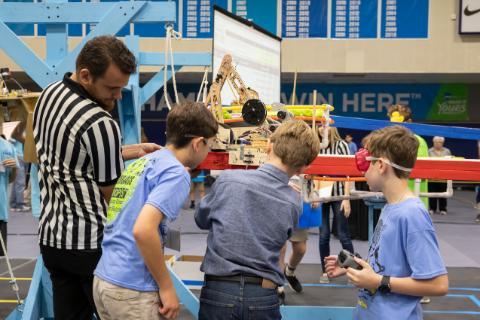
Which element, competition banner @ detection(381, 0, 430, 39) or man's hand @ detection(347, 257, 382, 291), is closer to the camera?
man's hand @ detection(347, 257, 382, 291)

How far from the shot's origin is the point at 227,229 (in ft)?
7.81

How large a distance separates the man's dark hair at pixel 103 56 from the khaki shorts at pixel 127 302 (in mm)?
828

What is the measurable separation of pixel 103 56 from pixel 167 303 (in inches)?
38.5

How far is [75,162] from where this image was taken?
253cm

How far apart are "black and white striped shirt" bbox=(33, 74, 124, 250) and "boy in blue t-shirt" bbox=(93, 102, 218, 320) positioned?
0.83ft

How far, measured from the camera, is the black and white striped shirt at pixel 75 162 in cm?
250

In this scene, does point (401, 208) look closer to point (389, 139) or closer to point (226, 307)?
point (389, 139)

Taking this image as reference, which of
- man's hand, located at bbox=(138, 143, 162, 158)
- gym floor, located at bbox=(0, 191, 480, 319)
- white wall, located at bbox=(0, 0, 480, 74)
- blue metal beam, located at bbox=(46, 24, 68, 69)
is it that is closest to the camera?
man's hand, located at bbox=(138, 143, 162, 158)

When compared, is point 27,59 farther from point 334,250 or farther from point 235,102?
point 334,250

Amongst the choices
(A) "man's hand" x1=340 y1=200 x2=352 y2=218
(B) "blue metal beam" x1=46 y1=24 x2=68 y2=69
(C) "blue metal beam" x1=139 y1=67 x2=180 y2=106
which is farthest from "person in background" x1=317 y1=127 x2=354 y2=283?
(B) "blue metal beam" x1=46 y1=24 x2=68 y2=69

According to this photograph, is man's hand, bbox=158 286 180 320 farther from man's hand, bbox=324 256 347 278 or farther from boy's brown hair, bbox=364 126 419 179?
boy's brown hair, bbox=364 126 419 179

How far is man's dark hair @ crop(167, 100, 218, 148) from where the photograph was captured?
228 cm

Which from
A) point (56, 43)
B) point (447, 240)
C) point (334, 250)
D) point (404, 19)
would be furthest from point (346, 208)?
point (404, 19)

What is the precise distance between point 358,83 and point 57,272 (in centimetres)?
1464
